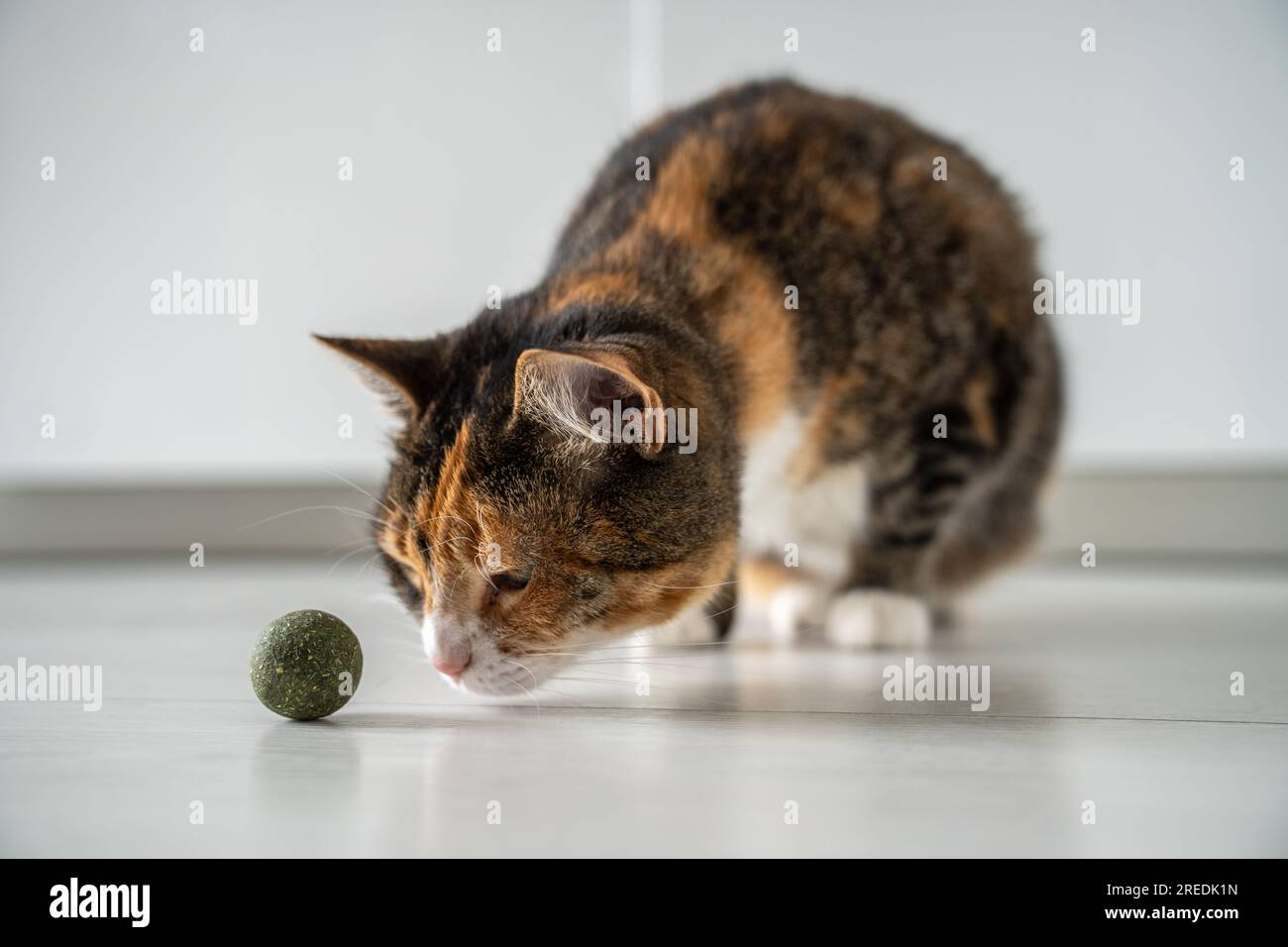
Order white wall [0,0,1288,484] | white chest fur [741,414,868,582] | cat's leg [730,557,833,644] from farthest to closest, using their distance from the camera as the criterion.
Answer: white wall [0,0,1288,484], cat's leg [730,557,833,644], white chest fur [741,414,868,582]

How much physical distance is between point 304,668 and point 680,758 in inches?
19.8

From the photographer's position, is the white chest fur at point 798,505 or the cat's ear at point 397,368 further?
the white chest fur at point 798,505

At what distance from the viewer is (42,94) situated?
3.39 metres

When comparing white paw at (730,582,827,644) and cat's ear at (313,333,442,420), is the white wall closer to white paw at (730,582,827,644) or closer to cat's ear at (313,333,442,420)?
white paw at (730,582,827,644)

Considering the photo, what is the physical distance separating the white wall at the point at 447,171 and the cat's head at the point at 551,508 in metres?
2.17

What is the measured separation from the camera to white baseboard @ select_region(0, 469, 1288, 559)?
12.0 feet

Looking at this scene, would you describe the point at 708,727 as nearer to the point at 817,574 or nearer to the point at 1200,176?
the point at 817,574

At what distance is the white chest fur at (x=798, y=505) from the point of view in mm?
1850

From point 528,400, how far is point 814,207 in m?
0.79

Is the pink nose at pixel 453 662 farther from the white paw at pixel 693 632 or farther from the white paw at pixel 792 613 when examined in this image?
the white paw at pixel 792 613

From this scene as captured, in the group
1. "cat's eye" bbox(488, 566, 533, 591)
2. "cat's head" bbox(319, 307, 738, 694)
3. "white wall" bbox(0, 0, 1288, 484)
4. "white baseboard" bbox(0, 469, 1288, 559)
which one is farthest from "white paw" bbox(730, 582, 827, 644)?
"white baseboard" bbox(0, 469, 1288, 559)

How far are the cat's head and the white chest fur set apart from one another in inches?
11.6

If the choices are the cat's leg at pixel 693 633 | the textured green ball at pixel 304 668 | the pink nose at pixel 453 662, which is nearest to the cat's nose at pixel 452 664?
the pink nose at pixel 453 662
